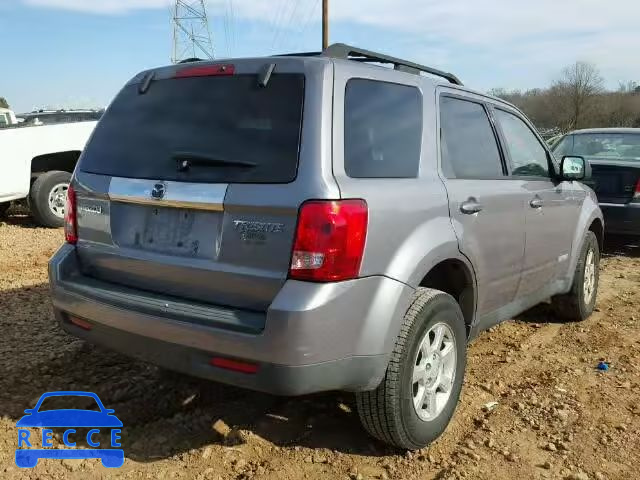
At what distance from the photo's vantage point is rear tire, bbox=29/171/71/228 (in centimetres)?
851

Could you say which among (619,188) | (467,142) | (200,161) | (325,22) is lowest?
(619,188)

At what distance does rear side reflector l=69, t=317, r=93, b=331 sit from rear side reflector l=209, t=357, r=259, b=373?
2.63ft

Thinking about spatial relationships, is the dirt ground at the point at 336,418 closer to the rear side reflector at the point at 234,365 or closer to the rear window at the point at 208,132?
the rear side reflector at the point at 234,365

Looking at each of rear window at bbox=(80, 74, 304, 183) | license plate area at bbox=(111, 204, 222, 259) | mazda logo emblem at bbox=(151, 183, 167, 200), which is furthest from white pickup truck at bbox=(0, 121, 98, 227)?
mazda logo emblem at bbox=(151, 183, 167, 200)

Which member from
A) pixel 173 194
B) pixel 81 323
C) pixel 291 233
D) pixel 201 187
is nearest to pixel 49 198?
pixel 81 323

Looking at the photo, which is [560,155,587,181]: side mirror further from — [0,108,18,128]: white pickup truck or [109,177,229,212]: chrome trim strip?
[0,108,18,128]: white pickup truck

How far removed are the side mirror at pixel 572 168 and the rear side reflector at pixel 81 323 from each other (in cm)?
342

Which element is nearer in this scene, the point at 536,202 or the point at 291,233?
the point at 291,233

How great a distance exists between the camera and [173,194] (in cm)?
267

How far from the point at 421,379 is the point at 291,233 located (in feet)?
3.47

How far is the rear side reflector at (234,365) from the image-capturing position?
2.45 metres

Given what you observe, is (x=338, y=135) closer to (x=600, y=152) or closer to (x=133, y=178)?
(x=133, y=178)

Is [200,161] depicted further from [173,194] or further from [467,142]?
[467,142]

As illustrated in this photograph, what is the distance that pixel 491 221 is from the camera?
11.4ft
